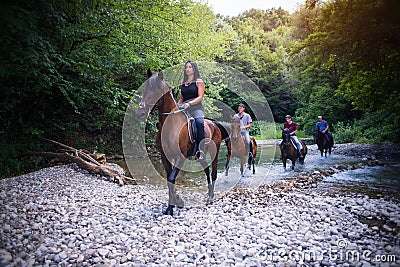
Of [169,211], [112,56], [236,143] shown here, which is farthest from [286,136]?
[112,56]

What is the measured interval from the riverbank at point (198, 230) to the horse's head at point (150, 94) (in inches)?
72.2

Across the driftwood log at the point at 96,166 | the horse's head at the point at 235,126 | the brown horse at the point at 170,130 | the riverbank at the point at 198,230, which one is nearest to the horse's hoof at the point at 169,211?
the brown horse at the point at 170,130

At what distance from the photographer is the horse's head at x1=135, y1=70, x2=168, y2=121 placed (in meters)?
4.37

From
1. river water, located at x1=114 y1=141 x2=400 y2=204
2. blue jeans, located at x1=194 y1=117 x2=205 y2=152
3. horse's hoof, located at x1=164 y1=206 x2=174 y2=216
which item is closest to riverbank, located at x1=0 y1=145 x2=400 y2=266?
horse's hoof, located at x1=164 y1=206 x2=174 y2=216

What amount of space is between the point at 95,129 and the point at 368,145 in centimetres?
1594

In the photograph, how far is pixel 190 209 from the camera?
17.0 ft

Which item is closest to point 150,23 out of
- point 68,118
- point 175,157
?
point 68,118

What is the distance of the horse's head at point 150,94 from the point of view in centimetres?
437

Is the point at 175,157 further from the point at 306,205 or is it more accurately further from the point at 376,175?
the point at 376,175

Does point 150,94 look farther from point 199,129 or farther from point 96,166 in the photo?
point 96,166

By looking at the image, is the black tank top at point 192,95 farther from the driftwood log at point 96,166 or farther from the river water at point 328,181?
the driftwood log at point 96,166

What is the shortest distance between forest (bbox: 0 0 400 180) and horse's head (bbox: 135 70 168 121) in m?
1.79

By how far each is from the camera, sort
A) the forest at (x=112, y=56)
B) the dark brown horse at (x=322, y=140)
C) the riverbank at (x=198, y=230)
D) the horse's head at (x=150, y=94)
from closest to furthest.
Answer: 1. the riverbank at (x=198, y=230)
2. the horse's head at (x=150, y=94)
3. the forest at (x=112, y=56)
4. the dark brown horse at (x=322, y=140)

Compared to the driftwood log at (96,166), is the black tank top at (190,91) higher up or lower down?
higher up
